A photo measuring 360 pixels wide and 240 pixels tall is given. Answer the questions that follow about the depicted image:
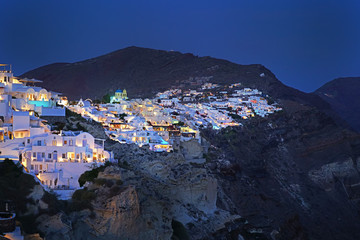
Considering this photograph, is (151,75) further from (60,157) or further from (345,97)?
(60,157)

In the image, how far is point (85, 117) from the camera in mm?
56531

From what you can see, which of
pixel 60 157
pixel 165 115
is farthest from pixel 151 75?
pixel 60 157

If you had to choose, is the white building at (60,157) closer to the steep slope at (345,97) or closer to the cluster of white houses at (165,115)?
the cluster of white houses at (165,115)

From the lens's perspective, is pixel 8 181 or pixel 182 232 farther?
pixel 182 232

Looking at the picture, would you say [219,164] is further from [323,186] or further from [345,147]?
[345,147]

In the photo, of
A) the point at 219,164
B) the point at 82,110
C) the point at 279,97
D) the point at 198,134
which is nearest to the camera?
the point at 82,110

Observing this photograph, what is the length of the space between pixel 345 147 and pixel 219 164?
29671mm

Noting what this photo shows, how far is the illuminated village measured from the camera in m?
35.8

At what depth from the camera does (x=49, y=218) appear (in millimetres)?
28281

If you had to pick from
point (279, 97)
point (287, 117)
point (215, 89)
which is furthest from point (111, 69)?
point (287, 117)

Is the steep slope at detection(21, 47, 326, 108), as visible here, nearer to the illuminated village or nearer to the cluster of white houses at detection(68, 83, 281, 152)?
the cluster of white houses at detection(68, 83, 281, 152)

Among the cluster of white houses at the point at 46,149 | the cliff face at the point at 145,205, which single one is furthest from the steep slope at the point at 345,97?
the cluster of white houses at the point at 46,149

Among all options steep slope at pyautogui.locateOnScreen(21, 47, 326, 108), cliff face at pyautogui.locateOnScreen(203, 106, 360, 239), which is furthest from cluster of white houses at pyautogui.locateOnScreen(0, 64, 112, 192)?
steep slope at pyautogui.locateOnScreen(21, 47, 326, 108)

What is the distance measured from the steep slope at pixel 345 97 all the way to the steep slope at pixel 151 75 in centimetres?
969
